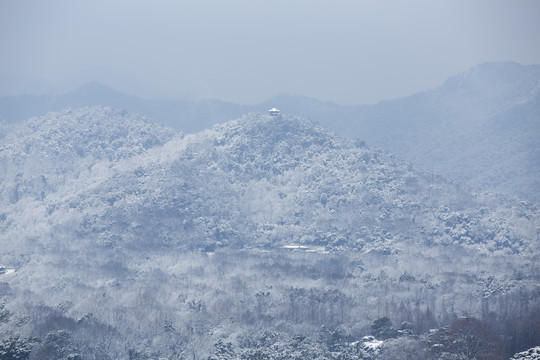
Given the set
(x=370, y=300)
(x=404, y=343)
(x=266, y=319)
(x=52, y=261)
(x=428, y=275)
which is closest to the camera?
(x=404, y=343)

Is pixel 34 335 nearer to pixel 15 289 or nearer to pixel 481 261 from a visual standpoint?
pixel 15 289

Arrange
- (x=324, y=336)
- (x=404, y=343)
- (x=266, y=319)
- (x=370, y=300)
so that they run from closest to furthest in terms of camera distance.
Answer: (x=404, y=343) < (x=324, y=336) < (x=266, y=319) < (x=370, y=300)

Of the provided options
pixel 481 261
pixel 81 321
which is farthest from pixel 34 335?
pixel 481 261

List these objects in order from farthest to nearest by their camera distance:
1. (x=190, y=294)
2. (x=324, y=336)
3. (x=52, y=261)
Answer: (x=52, y=261), (x=190, y=294), (x=324, y=336)

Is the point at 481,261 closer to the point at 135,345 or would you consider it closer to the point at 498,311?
the point at 498,311

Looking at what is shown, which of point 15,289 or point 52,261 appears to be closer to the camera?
point 15,289

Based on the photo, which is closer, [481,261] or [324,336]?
[324,336]

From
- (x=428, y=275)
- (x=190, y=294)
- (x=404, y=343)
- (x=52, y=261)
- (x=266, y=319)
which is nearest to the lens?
(x=404, y=343)

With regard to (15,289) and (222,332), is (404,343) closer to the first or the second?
(222,332)

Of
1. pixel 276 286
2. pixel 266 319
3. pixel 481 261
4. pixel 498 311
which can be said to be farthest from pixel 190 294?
pixel 481 261
